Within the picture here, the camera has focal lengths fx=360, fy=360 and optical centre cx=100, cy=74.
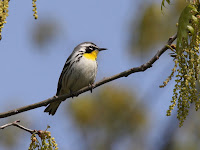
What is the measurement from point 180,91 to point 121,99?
3.23m

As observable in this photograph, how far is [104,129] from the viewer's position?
5.09 meters

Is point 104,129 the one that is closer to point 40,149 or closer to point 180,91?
point 40,149

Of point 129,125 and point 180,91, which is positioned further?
point 129,125

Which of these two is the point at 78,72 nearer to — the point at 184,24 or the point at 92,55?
the point at 92,55

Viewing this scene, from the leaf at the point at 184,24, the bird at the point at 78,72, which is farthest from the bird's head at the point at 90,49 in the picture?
the leaf at the point at 184,24

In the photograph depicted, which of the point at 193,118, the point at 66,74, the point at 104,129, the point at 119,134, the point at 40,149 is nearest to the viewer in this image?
the point at 40,149

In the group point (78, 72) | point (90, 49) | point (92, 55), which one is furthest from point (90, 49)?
point (78, 72)

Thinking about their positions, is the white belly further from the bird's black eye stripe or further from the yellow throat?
the bird's black eye stripe

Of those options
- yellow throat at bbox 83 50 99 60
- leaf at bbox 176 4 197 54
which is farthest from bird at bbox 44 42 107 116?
leaf at bbox 176 4 197 54

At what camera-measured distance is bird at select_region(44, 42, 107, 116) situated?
579cm

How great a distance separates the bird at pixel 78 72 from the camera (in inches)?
228

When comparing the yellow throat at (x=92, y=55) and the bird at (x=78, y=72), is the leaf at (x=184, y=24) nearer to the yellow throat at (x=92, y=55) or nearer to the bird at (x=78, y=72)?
the bird at (x=78, y=72)

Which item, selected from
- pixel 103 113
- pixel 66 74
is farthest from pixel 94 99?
pixel 66 74

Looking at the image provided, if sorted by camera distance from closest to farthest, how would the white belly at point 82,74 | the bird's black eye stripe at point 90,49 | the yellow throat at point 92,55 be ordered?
the white belly at point 82,74 → the yellow throat at point 92,55 → the bird's black eye stripe at point 90,49
